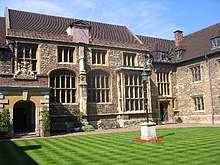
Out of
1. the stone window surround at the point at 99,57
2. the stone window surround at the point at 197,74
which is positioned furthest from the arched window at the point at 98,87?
the stone window surround at the point at 197,74

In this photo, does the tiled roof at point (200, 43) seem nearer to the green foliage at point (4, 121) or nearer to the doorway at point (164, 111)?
the doorway at point (164, 111)

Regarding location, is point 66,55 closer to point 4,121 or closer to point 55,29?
point 55,29

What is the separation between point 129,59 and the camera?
26453 millimetres

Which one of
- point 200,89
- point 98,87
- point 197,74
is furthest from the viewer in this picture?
point 197,74

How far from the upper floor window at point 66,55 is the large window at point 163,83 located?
1061 cm

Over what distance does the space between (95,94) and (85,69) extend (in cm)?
254

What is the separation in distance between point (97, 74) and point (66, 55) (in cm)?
341

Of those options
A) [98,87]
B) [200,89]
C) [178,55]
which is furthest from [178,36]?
[98,87]

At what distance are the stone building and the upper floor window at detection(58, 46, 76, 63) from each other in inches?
3.4

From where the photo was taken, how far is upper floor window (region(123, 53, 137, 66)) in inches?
1029

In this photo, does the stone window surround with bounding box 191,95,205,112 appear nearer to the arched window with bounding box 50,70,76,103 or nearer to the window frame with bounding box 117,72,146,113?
the window frame with bounding box 117,72,146,113

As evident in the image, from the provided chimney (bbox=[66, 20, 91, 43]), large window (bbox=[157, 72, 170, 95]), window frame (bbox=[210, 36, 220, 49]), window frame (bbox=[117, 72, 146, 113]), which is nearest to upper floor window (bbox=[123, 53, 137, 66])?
window frame (bbox=[117, 72, 146, 113])

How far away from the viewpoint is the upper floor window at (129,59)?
1029 inches

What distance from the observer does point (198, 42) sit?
2928 cm
